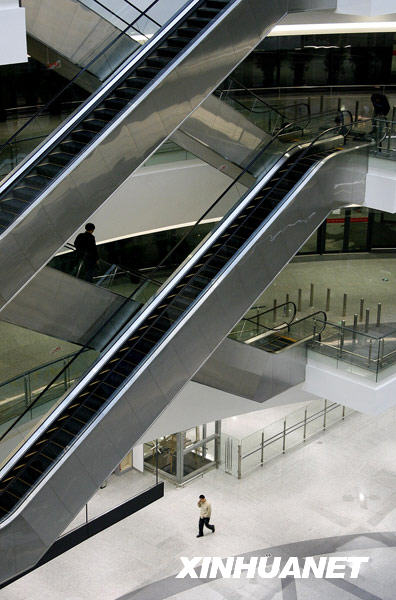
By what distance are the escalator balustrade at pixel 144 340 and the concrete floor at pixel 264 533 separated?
570 centimetres

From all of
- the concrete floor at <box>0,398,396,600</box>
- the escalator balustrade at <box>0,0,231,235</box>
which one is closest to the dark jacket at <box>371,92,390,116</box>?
the escalator balustrade at <box>0,0,231,235</box>

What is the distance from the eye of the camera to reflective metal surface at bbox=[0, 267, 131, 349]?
559 inches

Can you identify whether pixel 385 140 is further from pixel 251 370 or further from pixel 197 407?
pixel 197 407

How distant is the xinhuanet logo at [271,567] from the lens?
1898cm

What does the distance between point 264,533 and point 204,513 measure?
1625 millimetres

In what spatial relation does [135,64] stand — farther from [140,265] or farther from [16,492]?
[140,265]

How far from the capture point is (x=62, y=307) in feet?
48.3

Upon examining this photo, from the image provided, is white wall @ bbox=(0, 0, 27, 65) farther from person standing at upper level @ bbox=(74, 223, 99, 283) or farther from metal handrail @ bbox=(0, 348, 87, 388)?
metal handrail @ bbox=(0, 348, 87, 388)

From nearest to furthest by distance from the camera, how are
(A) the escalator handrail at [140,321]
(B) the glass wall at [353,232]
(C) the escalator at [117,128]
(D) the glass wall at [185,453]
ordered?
(C) the escalator at [117,128], (A) the escalator handrail at [140,321], (D) the glass wall at [185,453], (B) the glass wall at [353,232]

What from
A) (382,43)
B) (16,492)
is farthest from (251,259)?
(382,43)

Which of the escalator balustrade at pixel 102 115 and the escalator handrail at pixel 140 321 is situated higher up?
the escalator balustrade at pixel 102 115

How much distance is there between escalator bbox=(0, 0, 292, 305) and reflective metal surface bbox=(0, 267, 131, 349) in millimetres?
1216

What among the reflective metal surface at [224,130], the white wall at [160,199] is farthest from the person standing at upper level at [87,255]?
the reflective metal surface at [224,130]

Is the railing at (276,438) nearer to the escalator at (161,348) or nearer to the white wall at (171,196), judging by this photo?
the white wall at (171,196)
